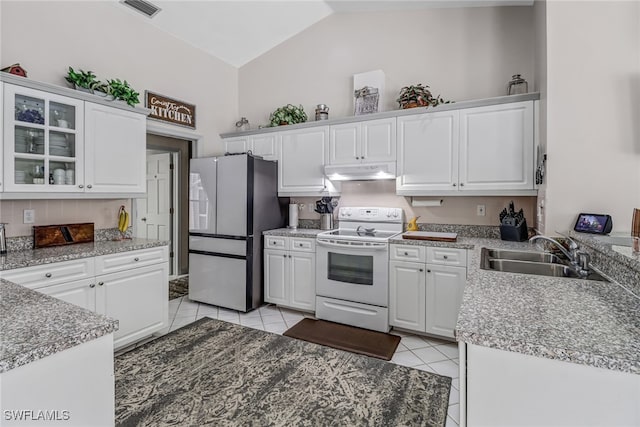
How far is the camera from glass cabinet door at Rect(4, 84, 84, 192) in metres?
2.17

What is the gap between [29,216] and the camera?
2.53 meters

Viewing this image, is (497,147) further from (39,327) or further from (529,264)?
(39,327)

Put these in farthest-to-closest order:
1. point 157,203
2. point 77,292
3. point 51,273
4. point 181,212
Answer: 1. point 157,203
2. point 181,212
3. point 77,292
4. point 51,273

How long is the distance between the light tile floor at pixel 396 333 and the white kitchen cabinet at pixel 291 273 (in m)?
0.16

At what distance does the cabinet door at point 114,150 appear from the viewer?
8.43ft

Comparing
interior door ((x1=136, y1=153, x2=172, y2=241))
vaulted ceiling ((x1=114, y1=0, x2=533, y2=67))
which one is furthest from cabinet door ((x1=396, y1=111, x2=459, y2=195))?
interior door ((x1=136, y1=153, x2=172, y2=241))

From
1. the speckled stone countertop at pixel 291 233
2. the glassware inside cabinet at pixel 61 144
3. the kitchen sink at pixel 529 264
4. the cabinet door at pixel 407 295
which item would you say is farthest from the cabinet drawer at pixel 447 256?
the glassware inside cabinet at pixel 61 144

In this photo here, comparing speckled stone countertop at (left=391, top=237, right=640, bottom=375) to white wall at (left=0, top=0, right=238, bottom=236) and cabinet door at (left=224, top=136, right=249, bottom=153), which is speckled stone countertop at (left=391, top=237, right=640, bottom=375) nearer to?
white wall at (left=0, top=0, right=238, bottom=236)

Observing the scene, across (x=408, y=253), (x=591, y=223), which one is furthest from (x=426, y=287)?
(x=591, y=223)

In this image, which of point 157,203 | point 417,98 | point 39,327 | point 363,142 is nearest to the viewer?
point 39,327

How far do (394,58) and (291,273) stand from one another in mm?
2675

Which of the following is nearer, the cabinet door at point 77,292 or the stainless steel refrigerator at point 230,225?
the cabinet door at point 77,292

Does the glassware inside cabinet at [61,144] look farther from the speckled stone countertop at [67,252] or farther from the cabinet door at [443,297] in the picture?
the cabinet door at [443,297]

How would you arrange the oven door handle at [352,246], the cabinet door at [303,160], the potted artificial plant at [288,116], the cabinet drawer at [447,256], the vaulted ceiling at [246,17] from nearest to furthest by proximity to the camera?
1. the cabinet drawer at [447,256]
2. the oven door handle at [352,246]
3. the vaulted ceiling at [246,17]
4. the cabinet door at [303,160]
5. the potted artificial plant at [288,116]
